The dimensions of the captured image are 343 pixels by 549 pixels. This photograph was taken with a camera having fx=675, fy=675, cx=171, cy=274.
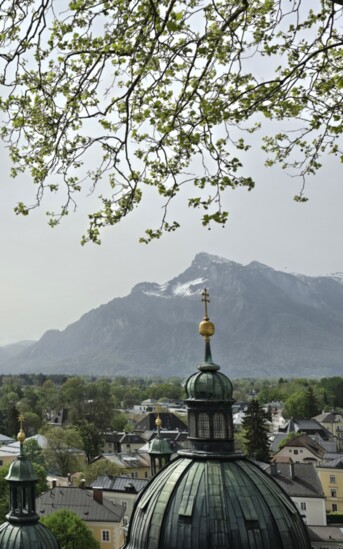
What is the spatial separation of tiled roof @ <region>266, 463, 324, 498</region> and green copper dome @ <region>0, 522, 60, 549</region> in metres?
31.7

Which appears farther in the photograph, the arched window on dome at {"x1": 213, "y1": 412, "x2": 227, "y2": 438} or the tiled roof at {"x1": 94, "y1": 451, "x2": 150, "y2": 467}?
the tiled roof at {"x1": 94, "y1": 451, "x2": 150, "y2": 467}

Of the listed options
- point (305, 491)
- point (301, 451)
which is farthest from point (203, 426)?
point (301, 451)

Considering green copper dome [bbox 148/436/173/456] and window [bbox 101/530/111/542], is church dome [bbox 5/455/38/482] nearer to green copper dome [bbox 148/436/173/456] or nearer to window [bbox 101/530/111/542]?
green copper dome [bbox 148/436/173/456]

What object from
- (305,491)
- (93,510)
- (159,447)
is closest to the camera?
(159,447)

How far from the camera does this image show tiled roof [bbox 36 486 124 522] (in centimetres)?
4306

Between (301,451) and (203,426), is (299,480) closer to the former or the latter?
(301,451)

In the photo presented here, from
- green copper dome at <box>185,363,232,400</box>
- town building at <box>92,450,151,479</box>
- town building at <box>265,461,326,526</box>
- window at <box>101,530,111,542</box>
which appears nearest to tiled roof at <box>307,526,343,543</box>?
town building at <box>265,461,326,526</box>

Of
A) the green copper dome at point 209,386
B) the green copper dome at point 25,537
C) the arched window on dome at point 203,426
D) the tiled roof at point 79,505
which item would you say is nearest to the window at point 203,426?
the arched window on dome at point 203,426

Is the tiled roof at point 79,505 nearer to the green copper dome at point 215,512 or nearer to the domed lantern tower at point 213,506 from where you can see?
the domed lantern tower at point 213,506

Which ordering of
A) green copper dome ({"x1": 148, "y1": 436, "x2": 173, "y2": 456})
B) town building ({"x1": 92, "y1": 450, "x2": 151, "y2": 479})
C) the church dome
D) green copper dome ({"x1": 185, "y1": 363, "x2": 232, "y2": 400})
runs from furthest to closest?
town building ({"x1": 92, "y1": 450, "x2": 151, "y2": 479}) < green copper dome ({"x1": 148, "y1": 436, "x2": 173, "y2": 456}) < the church dome < green copper dome ({"x1": 185, "y1": 363, "x2": 232, "y2": 400})

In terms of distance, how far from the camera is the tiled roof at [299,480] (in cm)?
5309

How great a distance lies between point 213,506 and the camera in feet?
54.8

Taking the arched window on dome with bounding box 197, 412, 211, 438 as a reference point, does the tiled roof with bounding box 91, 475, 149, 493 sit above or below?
below

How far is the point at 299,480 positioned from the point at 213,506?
1613 inches
